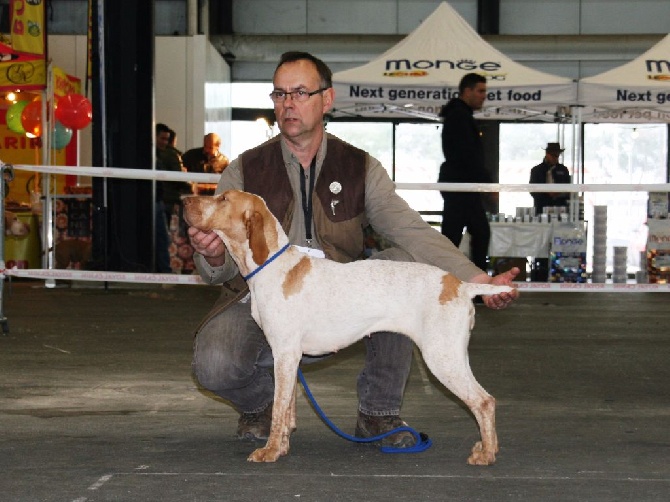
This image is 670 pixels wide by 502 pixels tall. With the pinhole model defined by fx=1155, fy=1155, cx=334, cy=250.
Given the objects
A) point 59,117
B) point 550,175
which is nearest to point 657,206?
point 550,175

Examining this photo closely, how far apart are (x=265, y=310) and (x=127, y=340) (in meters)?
3.75

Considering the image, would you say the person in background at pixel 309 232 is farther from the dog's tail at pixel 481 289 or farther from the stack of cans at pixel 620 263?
the stack of cans at pixel 620 263

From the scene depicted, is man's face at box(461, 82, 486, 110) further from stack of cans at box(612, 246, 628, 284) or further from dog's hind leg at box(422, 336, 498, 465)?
dog's hind leg at box(422, 336, 498, 465)

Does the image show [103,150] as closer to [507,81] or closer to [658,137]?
[507,81]

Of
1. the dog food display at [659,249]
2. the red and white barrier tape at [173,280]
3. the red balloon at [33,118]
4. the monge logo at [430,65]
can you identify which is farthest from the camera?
the dog food display at [659,249]

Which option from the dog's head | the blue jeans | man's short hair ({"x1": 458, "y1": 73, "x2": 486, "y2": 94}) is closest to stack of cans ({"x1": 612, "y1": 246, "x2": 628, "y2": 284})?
man's short hair ({"x1": 458, "y1": 73, "x2": 486, "y2": 94})

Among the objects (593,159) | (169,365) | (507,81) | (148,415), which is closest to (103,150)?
(507,81)

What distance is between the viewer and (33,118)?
13273 millimetres

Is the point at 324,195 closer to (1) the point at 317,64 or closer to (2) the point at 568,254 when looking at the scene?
(1) the point at 317,64

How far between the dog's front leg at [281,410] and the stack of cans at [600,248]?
1044 centimetres

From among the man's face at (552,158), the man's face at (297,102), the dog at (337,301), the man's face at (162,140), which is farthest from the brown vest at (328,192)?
the man's face at (552,158)

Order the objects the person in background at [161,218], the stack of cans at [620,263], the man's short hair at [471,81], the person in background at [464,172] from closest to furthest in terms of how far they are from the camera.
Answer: the man's short hair at [471,81]
the person in background at [464,172]
the person in background at [161,218]
the stack of cans at [620,263]

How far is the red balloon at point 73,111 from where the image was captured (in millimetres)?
12461

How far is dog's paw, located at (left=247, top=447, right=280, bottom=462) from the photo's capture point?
3730mm
